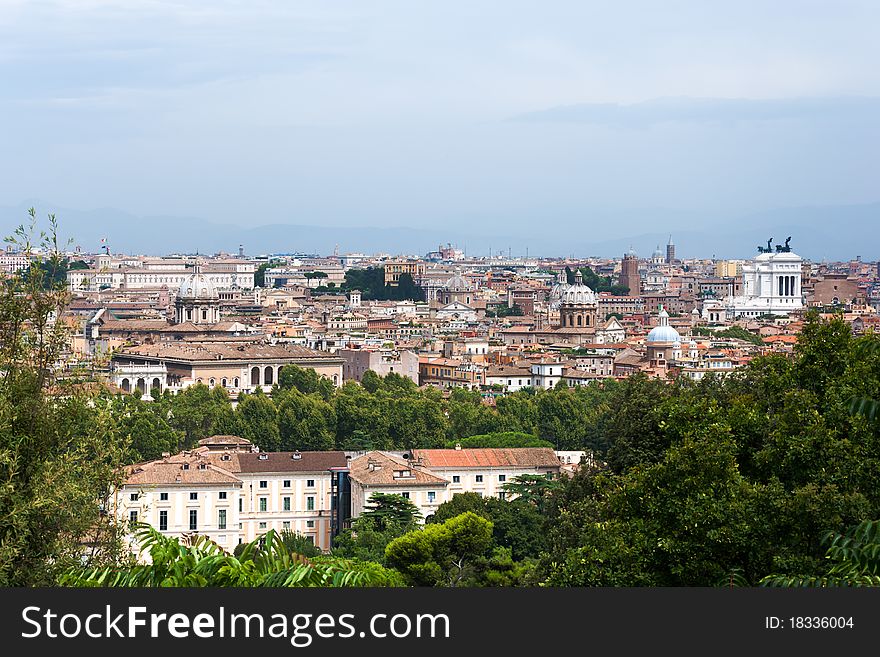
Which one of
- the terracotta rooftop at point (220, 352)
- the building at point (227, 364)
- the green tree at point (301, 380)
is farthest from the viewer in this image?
the terracotta rooftop at point (220, 352)

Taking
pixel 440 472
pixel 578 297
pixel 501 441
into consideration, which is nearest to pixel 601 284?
pixel 578 297

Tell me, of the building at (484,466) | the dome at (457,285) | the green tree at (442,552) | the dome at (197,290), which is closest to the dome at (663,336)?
the dome at (197,290)

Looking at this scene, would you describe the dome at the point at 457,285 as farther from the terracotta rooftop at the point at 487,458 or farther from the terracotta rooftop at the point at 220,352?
the terracotta rooftop at the point at 487,458

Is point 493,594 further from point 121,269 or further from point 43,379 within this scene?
point 121,269

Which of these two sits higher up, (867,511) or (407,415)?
(867,511)

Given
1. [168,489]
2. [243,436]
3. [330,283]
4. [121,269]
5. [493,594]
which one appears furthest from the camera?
[121,269]

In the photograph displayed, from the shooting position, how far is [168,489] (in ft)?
79.6

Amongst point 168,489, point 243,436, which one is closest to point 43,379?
point 168,489

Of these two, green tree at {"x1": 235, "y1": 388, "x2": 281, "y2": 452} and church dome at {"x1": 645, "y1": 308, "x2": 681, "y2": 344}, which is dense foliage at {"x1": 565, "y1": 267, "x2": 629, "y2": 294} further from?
green tree at {"x1": 235, "y1": 388, "x2": 281, "y2": 452}

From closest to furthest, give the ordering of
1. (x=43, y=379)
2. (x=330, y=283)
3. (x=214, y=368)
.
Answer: (x=43, y=379), (x=214, y=368), (x=330, y=283)

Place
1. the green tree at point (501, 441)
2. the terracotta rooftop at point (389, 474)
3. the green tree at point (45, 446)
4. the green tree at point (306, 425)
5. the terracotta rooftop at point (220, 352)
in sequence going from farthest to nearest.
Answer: the terracotta rooftop at point (220, 352)
the green tree at point (306, 425)
the green tree at point (501, 441)
the terracotta rooftop at point (389, 474)
the green tree at point (45, 446)

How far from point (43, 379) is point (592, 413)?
96.6ft

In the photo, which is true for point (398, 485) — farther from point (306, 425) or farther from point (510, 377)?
point (510, 377)

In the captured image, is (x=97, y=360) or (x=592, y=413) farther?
(x=592, y=413)
